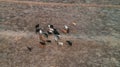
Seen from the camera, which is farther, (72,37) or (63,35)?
(63,35)

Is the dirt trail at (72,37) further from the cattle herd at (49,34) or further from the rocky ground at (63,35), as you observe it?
the cattle herd at (49,34)

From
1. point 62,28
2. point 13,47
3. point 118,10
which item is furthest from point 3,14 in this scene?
point 118,10

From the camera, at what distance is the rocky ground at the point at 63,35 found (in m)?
18.7

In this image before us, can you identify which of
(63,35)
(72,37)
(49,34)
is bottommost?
(72,37)

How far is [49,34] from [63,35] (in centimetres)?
143

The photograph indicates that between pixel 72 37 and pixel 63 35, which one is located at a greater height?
pixel 63 35

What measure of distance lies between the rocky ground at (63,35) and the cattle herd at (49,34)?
0.35 meters

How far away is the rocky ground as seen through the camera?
1872cm

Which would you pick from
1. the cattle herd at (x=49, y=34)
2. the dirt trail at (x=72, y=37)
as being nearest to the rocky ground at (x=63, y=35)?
the dirt trail at (x=72, y=37)

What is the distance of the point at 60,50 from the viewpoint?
19.6m

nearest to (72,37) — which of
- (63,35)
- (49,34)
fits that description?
(63,35)

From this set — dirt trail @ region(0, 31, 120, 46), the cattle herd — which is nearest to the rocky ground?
dirt trail @ region(0, 31, 120, 46)

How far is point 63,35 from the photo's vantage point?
21250 millimetres

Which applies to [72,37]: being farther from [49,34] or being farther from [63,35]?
[49,34]
